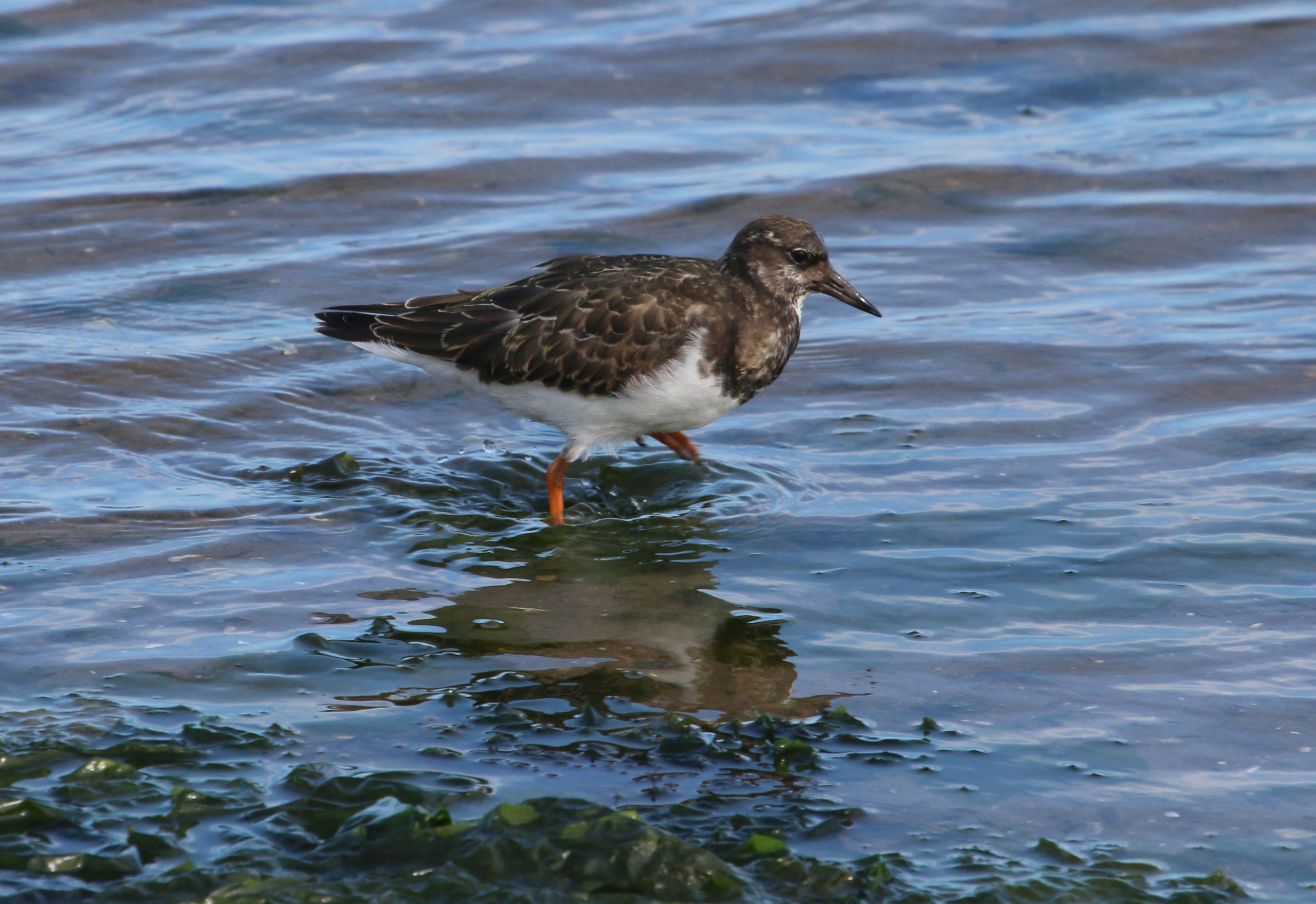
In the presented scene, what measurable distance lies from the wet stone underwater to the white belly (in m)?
0.39

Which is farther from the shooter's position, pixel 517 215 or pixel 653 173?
pixel 653 173

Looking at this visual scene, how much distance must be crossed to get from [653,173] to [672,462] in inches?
184

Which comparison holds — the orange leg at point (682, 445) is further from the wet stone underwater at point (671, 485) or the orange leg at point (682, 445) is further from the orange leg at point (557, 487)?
the orange leg at point (557, 487)

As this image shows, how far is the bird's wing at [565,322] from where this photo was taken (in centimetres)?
659

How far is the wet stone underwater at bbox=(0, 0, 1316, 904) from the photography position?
13.3ft

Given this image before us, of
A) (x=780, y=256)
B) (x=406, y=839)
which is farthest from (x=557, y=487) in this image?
(x=406, y=839)

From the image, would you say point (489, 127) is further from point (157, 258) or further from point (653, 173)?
point (157, 258)

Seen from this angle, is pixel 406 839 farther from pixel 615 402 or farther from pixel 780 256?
pixel 780 256

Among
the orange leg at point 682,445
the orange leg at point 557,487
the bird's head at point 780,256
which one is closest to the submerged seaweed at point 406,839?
the orange leg at point 557,487

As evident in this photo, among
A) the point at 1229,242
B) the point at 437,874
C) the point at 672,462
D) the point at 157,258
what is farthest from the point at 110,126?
the point at 437,874

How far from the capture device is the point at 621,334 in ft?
21.7

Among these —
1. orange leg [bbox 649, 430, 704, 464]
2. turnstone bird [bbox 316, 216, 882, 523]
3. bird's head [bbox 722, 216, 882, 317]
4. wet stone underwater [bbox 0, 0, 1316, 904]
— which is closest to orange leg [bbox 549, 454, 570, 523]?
turnstone bird [bbox 316, 216, 882, 523]

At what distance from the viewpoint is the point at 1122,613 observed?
5.58 meters

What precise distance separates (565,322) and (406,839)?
3378mm
